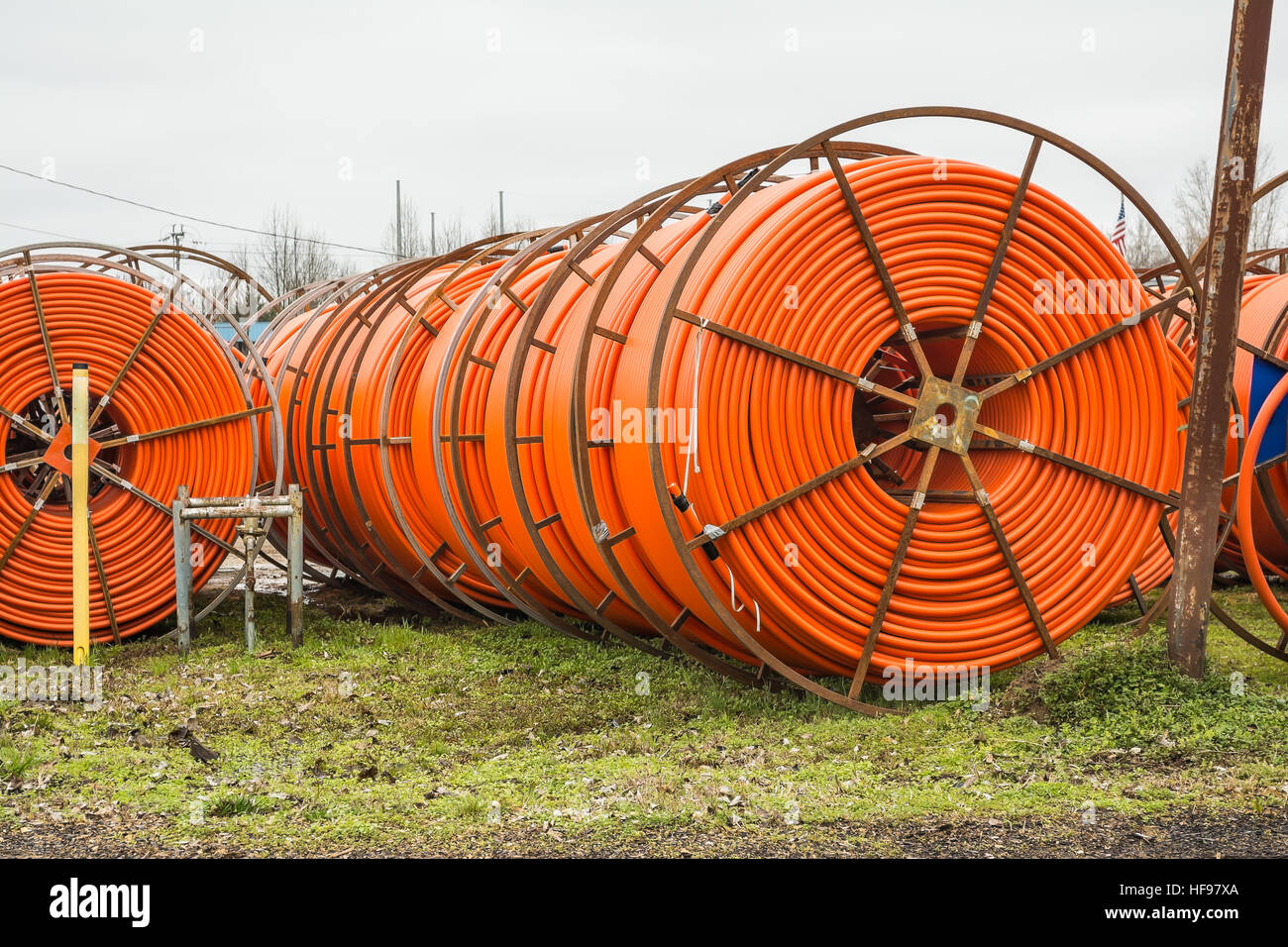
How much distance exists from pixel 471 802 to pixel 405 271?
810 cm

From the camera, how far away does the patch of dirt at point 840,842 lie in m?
4.85

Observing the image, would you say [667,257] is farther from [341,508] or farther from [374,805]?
[341,508]

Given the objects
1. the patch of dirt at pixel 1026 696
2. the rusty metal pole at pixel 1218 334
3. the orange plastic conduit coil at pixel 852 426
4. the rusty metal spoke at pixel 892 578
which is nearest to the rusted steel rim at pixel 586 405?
the orange plastic conduit coil at pixel 852 426

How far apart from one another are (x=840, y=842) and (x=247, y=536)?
6030mm

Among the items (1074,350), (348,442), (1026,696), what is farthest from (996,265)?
(348,442)

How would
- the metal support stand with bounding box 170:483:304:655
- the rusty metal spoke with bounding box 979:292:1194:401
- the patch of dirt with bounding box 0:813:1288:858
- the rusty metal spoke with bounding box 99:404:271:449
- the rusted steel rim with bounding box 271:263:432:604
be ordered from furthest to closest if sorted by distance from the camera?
1. the rusted steel rim with bounding box 271:263:432:604
2. the rusty metal spoke with bounding box 99:404:271:449
3. the metal support stand with bounding box 170:483:304:655
4. the rusty metal spoke with bounding box 979:292:1194:401
5. the patch of dirt with bounding box 0:813:1288:858

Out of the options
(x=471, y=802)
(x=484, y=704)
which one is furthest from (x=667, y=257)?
(x=471, y=802)

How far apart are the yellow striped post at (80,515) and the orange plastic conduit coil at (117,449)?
547 mm

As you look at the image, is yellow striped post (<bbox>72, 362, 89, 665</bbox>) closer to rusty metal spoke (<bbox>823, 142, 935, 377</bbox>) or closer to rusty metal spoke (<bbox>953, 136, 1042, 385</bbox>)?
rusty metal spoke (<bbox>823, 142, 935, 377</bbox>)

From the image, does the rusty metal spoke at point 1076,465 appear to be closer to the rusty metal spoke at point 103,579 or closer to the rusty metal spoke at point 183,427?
the rusty metal spoke at point 183,427

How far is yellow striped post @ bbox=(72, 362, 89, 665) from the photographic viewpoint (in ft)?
28.8

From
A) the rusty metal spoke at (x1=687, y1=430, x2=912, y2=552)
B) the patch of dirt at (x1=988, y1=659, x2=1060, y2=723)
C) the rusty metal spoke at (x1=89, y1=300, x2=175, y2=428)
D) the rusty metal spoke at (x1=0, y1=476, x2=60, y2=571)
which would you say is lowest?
the patch of dirt at (x1=988, y1=659, x2=1060, y2=723)

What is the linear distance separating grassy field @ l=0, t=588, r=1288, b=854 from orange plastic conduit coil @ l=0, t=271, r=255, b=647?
1.26 m

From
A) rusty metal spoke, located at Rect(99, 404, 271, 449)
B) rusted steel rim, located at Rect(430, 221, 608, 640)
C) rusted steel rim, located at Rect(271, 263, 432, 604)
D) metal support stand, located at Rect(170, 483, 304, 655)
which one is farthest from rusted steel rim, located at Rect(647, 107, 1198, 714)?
rusted steel rim, located at Rect(271, 263, 432, 604)
